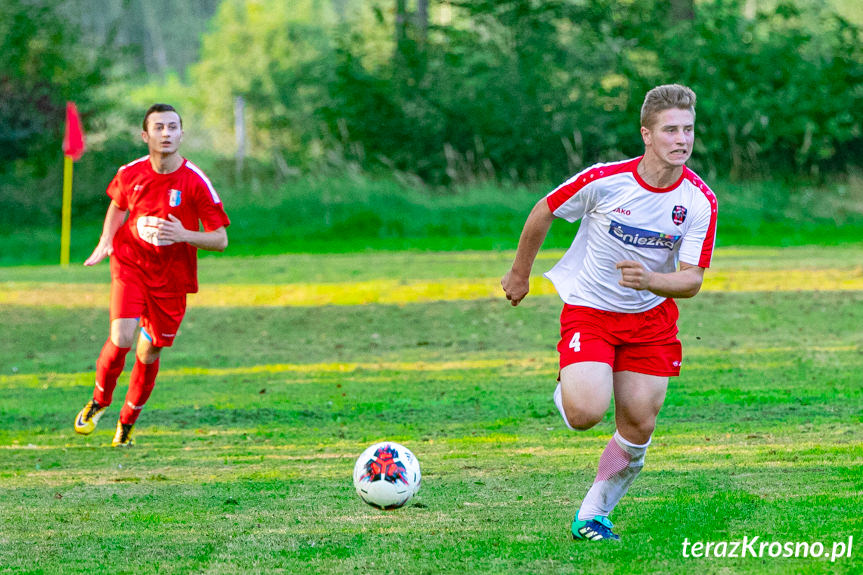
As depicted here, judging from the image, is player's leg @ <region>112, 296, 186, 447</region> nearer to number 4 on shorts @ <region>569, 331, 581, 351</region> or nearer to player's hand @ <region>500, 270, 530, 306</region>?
player's hand @ <region>500, 270, 530, 306</region>

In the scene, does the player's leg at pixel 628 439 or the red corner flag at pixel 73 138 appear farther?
the red corner flag at pixel 73 138

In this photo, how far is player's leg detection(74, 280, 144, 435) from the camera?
8805 mm

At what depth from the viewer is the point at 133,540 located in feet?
19.4

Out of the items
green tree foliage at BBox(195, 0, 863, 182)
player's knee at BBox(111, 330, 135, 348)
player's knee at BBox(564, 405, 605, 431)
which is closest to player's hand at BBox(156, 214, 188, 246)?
player's knee at BBox(111, 330, 135, 348)

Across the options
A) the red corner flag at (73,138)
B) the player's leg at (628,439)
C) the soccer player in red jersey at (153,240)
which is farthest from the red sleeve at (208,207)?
the red corner flag at (73,138)

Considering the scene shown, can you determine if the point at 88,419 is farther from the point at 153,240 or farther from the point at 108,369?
the point at 153,240

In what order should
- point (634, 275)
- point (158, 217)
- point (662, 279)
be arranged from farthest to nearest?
point (158, 217), point (662, 279), point (634, 275)

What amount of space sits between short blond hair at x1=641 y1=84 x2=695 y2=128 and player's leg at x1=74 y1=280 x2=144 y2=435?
4264mm

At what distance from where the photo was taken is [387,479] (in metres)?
6.34

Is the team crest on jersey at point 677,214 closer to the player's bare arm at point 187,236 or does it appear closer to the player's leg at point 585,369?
the player's leg at point 585,369

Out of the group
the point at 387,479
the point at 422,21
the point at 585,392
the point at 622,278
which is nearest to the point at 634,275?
the point at 622,278

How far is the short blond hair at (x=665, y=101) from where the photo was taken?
19.3ft

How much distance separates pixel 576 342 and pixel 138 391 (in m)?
4.18

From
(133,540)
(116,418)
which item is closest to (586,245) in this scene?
(133,540)
